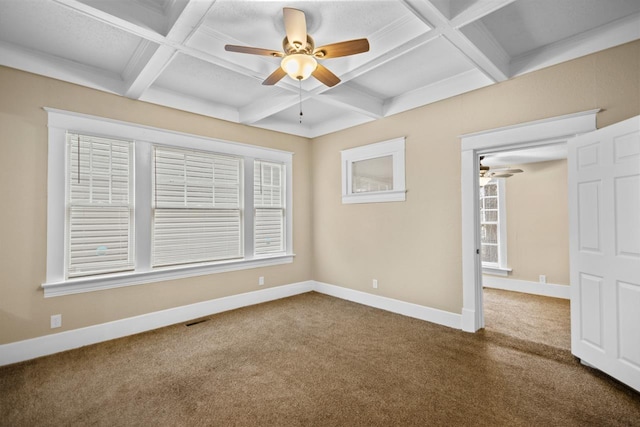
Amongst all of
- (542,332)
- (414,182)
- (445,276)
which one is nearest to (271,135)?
(414,182)

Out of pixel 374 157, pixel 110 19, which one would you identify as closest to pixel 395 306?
pixel 374 157

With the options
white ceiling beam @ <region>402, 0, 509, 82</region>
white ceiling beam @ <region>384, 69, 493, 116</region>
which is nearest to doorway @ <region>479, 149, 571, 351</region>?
white ceiling beam @ <region>384, 69, 493, 116</region>

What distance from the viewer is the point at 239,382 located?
2.47 metres

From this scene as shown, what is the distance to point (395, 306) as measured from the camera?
13.7 ft

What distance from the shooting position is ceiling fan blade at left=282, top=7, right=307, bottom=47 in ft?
6.61

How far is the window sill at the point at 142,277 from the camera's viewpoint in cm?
305

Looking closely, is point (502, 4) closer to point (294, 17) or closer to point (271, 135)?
point (294, 17)

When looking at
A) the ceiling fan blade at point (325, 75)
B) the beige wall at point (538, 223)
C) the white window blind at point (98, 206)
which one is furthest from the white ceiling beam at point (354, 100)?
the beige wall at point (538, 223)

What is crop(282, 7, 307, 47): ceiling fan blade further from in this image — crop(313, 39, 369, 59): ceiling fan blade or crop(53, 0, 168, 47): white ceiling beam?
crop(53, 0, 168, 47): white ceiling beam

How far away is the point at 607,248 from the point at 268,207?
399 centimetres

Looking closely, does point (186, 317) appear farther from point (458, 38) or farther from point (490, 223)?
point (490, 223)

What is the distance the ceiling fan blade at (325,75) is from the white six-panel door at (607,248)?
7.41 feet

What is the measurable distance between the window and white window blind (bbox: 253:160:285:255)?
12.5 feet

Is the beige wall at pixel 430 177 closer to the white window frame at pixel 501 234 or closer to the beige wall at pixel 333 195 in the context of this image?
the beige wall at pixel 333 195
